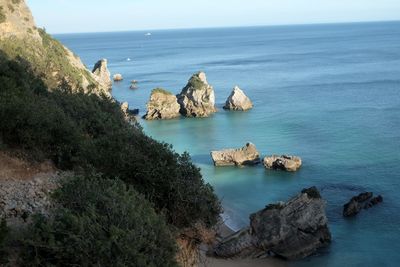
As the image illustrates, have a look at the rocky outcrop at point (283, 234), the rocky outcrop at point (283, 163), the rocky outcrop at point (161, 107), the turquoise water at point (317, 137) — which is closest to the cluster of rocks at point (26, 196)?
the rocky outcrop at point (283, 234)

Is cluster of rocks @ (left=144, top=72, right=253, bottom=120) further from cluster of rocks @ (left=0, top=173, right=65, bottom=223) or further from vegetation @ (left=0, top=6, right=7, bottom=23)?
cluster of rocks @ (left=0, top=173, right=65, bottom=223)

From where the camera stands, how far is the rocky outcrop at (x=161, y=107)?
6862 centimetres

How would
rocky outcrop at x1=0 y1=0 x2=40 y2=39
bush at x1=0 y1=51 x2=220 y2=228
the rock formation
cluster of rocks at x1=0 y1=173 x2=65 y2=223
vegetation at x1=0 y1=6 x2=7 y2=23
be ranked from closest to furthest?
cluster of rocks at x1=0 y1=173 x2=65 y2=223, bush at x1=0 y1=51 x2=220 y2=228, the rock formation, vegetation at x1=0 y1=6 x2=7 y2=23, rocky outcrop at x1=0 y1=0 x2=40 y2=39

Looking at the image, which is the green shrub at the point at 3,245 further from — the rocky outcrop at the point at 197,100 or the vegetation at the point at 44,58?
the rocky outcrop at the point at 197,100

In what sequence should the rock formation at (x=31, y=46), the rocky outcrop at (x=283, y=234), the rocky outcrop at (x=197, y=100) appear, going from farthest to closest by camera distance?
the rocky outcrop at (x=197, y=100), the rock formation at (x=31, y=46), the rocky outcrop at (x=283, y=234)

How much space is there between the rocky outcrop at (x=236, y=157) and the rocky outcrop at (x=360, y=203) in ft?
41.4

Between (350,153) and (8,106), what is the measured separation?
36499mm

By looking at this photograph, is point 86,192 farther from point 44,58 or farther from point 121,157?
point 44,58

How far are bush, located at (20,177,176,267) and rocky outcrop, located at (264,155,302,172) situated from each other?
30.2 m

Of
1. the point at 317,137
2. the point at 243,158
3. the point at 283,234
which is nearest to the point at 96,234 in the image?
the point at 283,234

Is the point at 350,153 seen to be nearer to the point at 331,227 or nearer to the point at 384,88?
the point at 331,227

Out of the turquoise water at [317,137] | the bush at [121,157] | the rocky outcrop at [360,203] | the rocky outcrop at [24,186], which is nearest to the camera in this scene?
the rocky outcrop at [24,186]

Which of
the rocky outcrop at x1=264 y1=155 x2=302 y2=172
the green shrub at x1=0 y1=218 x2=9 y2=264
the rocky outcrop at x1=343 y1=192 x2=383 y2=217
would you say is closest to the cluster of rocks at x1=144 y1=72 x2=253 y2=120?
the rocky outcrop at x1=264 y1=155 x2=302 y2=172

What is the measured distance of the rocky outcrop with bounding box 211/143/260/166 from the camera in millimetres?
43906
